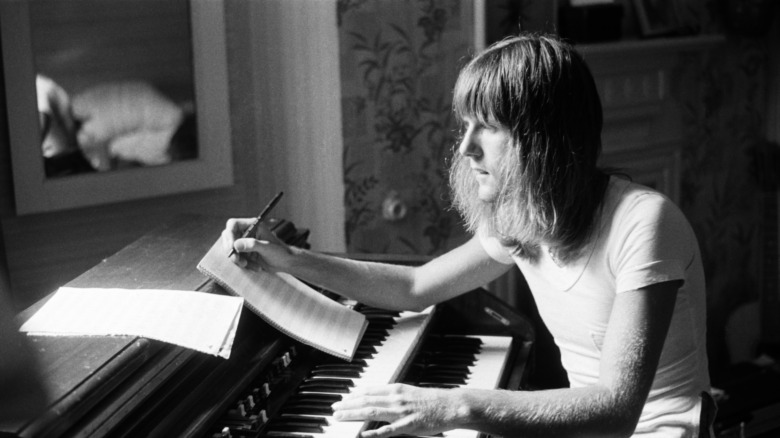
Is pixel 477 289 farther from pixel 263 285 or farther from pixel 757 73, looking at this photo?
pixel 757 73

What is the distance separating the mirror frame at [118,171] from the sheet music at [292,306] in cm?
81

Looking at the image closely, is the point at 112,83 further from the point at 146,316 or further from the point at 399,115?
the point at 146,316

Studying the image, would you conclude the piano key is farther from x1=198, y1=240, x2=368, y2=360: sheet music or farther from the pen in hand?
the pen in hand

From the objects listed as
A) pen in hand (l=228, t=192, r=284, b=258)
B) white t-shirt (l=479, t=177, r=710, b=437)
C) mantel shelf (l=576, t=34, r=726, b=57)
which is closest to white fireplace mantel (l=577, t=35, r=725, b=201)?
mantel shelf (l=576, t=34, r=726, b=57)

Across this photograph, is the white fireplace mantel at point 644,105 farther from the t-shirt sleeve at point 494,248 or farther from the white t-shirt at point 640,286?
the white t-shirt at point 640,286

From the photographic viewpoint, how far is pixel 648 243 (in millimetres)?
1553

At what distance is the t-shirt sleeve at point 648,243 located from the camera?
1528mm

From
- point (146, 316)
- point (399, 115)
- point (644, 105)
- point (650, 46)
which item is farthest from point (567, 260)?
point (644, 105)

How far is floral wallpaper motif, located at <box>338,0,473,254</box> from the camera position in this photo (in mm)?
2770

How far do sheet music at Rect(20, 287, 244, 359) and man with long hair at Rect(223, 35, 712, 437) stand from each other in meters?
0.21

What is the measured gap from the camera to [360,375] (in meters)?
1.69

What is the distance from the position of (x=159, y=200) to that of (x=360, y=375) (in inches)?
44.4

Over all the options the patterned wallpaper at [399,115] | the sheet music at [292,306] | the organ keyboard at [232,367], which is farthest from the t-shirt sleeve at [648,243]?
the patterned wallpaper at [399,115]

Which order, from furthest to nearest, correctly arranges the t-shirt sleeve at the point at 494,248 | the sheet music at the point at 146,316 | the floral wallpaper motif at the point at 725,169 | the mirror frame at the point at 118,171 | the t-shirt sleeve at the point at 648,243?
the floral wallpaper motif at the point at 725,169, the mirror frame at the point at 118,171, the t-shirt sleeve at the point at 494,248, the t-shirt sleeve at the point at 648,243, the sheet music at the point at 146,316
